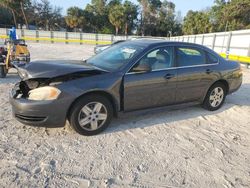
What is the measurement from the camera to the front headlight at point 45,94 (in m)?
3.59

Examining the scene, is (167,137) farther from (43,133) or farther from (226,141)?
(43,133)

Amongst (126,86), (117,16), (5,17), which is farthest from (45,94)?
(5,17)

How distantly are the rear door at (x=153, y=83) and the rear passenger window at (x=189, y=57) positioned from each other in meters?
0.19

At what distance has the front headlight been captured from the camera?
11.8 ft

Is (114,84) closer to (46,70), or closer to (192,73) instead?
(46,70)

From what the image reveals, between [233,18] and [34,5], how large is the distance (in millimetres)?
39421

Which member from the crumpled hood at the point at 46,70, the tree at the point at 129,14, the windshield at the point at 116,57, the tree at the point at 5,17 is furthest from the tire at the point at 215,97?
the tree at the point at 5,17

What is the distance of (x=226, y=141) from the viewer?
13.4 ft

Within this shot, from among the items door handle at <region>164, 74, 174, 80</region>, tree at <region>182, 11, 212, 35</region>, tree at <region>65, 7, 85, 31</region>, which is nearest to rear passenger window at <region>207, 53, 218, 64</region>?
door handle at <region>164, 74, 174, 80</region>

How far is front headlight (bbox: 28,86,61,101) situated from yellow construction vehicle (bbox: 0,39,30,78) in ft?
16.2

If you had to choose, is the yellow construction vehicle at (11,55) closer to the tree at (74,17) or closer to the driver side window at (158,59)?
the driver side window at (158,59)

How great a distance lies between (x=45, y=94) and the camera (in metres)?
3.61

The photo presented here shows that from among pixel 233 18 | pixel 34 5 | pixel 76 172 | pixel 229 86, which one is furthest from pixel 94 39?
pixel 76 172

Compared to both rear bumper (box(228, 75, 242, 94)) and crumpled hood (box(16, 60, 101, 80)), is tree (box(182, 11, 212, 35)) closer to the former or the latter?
rear bumper (box(228, 75, 242, 94))
